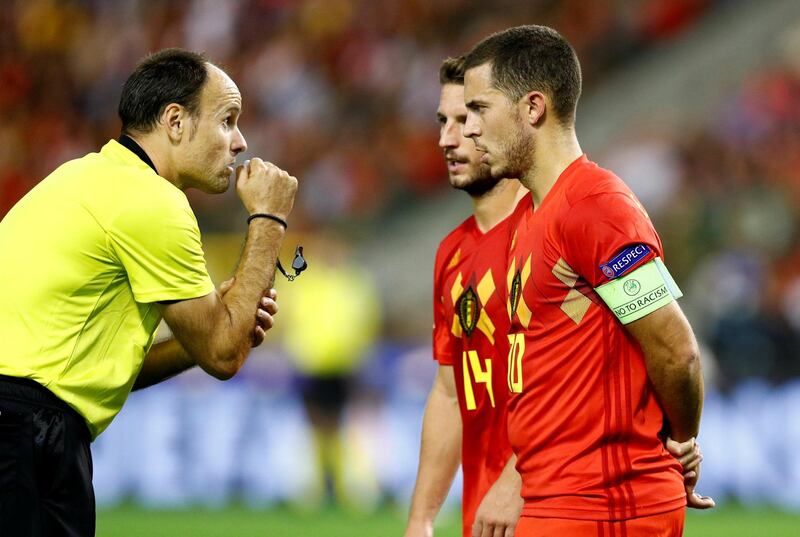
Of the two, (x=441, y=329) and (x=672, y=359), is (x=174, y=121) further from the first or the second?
(x=672, y=359)

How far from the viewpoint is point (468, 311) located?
4.90 m

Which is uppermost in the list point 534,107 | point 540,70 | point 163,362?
point 540,70

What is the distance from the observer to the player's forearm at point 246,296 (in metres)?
4.05

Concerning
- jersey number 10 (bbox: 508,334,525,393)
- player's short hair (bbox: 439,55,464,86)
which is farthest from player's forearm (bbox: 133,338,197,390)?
player's short hair (bbox: 439,55,464,86)

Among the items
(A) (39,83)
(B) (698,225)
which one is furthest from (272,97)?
(B) (698,225)

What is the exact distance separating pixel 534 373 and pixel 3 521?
164 centimetres

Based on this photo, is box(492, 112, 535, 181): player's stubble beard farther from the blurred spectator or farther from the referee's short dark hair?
the blurred spectator

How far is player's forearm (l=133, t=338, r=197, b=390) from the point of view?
4504 mm

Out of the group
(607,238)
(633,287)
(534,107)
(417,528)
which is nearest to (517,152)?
Result: (534,107)

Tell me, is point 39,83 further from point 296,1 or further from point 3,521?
point 3,521

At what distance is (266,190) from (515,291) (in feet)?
3.27

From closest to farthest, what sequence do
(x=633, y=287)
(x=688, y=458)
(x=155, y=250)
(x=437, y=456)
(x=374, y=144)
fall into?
(x=633, y=287)
(x=688, y=458)
(x=155, y=250)
(x=437, y=456)
(x=374, y=144)

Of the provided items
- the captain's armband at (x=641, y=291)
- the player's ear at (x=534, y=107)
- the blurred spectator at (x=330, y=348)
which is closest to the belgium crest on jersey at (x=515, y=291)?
the captain's armband at (x=641, y=291)

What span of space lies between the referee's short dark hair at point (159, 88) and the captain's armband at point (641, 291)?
1.59m
